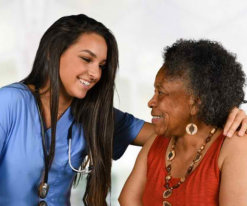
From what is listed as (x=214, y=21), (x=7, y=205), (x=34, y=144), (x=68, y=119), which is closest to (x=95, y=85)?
(x=68, y=119)

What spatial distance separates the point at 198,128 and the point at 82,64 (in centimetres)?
50

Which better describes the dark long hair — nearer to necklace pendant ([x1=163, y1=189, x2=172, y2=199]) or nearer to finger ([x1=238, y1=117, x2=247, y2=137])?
necklace pendant ([x1=163, y1=189, x2=172, y2=199])

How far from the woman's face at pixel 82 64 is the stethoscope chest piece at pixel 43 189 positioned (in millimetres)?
358

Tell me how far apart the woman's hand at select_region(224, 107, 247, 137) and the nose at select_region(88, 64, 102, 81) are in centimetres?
54

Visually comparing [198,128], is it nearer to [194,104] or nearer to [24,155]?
[194,104]

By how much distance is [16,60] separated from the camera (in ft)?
10.7

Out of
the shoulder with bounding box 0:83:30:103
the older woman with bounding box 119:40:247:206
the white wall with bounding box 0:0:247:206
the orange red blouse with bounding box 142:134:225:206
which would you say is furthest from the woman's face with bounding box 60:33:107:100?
the white wall with bounding box 0:0:247:206

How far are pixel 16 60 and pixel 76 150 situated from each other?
1444 millimetres

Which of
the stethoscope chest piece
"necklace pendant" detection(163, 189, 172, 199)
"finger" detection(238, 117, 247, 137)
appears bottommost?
the stethoscope chest piece

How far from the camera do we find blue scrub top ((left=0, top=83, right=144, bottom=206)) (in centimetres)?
179

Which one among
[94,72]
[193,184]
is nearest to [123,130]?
[94,72]

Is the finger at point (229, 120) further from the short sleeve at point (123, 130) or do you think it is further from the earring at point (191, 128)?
the short sleeve at point (123, 130)

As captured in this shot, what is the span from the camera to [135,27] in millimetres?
3305

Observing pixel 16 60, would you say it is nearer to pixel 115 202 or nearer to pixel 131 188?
pixel 115 202
